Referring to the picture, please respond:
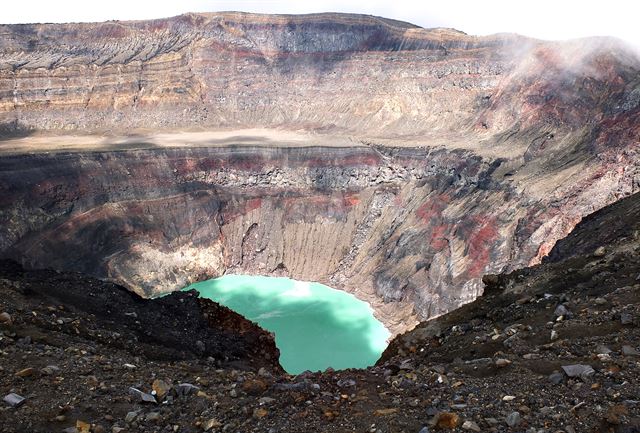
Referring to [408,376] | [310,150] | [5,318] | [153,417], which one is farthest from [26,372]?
[310,150]

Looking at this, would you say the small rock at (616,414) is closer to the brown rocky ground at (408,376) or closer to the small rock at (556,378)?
the brown rocky ground at (408,376)

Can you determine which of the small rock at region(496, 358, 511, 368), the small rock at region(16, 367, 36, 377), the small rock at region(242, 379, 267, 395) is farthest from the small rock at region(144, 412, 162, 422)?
the small rock at region(496, 358, 511, 368)

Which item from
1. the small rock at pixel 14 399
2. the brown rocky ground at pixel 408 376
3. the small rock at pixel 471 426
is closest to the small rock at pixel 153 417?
the brown rocky ground at pixel 408 376

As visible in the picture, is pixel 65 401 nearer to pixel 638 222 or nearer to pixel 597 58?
pixel 638 222

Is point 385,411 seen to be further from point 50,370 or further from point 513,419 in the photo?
point 50,370

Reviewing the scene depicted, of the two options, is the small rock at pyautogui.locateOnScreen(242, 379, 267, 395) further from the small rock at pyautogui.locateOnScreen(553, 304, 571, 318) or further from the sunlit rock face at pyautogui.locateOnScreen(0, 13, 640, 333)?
the sunlit rock face at pyautogui.locateOnScreen(0, 13, 640, 333)

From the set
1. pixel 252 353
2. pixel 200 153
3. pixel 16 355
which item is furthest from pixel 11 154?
pixel 16 355
